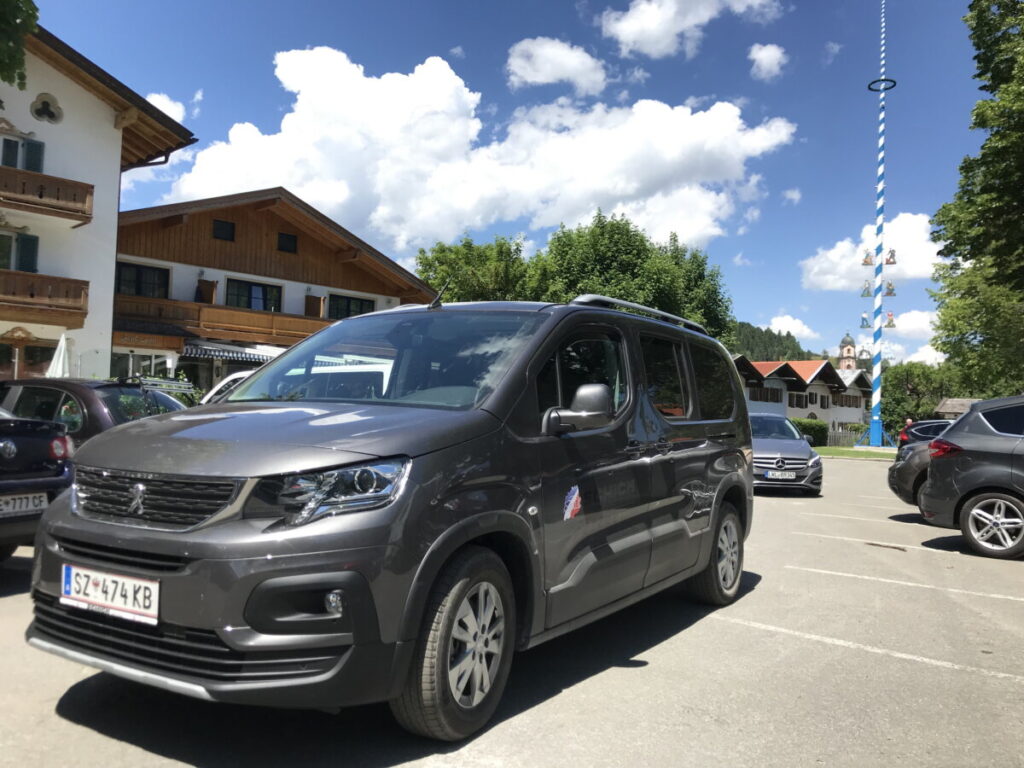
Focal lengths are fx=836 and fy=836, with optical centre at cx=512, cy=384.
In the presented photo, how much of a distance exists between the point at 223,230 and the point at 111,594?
27.6 meters

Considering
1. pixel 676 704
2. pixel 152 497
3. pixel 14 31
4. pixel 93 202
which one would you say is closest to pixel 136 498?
pixel 152 497

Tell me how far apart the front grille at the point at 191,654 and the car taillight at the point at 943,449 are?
26.3 feet

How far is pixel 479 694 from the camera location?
3.43 meters

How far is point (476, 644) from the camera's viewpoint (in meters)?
3.39

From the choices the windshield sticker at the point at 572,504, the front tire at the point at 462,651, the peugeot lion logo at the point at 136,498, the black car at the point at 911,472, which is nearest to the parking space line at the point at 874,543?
the black car at the point at 911,472

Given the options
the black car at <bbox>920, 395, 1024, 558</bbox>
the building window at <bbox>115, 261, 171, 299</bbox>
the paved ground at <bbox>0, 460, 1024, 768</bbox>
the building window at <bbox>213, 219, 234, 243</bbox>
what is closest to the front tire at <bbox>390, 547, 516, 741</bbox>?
the paved ground at <bbox>0, 460, 1024, 768</bbox>

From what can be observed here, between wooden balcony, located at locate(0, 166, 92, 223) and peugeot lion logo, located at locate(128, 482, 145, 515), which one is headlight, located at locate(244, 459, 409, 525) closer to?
peugeot lion logo, located at locate(128, 482, 145, 515)

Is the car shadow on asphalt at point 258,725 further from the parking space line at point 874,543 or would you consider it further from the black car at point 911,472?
the black car at point 911,472

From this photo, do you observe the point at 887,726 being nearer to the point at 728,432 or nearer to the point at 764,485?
the point at 728,432

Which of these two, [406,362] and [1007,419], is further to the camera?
[1007,419]

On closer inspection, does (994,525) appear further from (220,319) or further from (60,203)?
(220,319)

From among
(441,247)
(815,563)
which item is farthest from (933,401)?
(815,563)

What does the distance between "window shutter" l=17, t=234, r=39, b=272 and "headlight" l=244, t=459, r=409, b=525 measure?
23.2 meters

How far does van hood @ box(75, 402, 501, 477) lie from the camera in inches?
119
